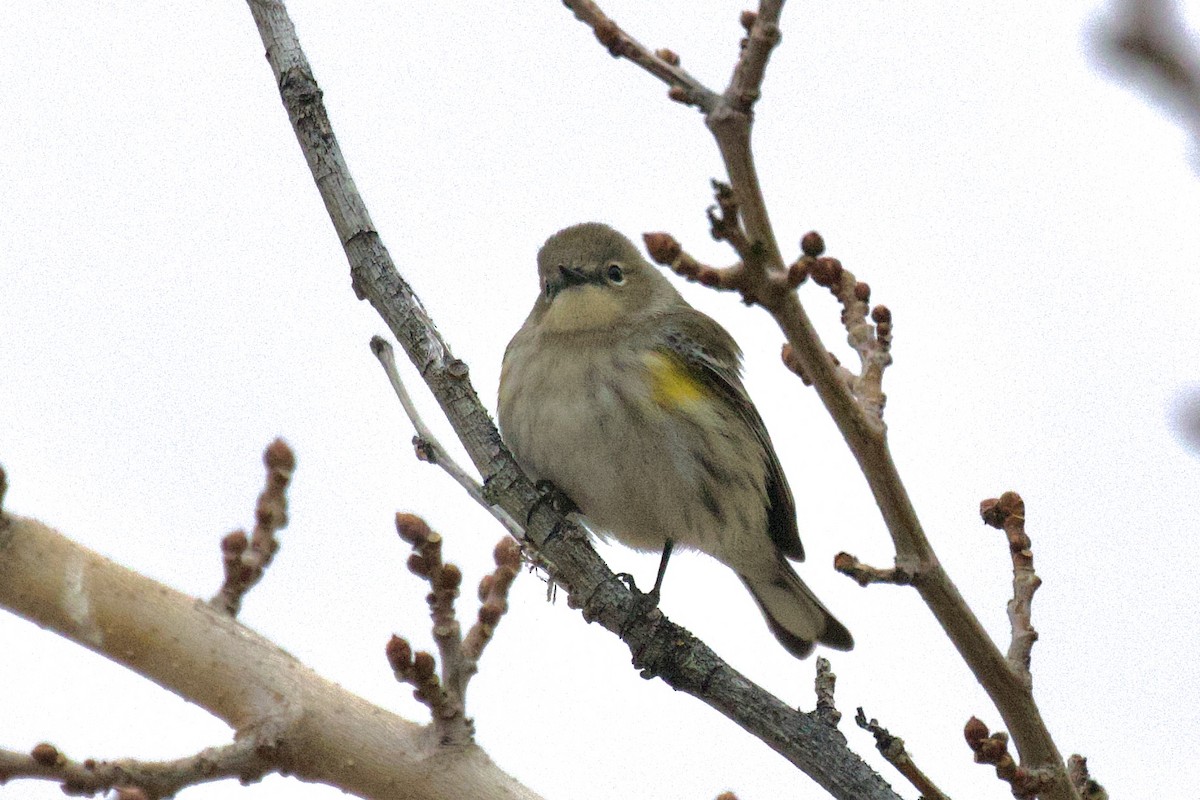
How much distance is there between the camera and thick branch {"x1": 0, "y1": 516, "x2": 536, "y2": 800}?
2.95 metres

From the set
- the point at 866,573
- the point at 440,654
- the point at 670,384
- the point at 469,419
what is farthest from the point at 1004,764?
the point at 670,384

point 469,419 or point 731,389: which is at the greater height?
point 731,389

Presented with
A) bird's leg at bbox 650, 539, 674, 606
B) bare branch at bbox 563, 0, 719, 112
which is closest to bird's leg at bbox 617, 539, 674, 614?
bird's leg at bbox 650, 539, 674, 606

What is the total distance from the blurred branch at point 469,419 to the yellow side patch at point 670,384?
1.57 metres

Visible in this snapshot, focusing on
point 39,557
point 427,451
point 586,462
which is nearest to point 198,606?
point 39,557

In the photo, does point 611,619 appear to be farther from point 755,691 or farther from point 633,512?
point 633,512

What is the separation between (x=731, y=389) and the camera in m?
5.83

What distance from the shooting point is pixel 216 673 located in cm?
305

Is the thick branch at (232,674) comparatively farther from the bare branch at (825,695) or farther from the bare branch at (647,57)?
Answer: the bare branch at (647,57)

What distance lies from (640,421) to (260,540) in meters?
1.97

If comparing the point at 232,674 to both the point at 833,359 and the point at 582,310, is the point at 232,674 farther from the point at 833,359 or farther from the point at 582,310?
the point at 582,310

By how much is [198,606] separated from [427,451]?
865 millimetres

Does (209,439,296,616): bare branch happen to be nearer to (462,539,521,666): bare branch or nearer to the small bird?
(462,539,521,666): bare branch

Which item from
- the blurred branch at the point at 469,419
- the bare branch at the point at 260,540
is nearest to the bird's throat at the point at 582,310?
the blurred branch at the point at 469,419
